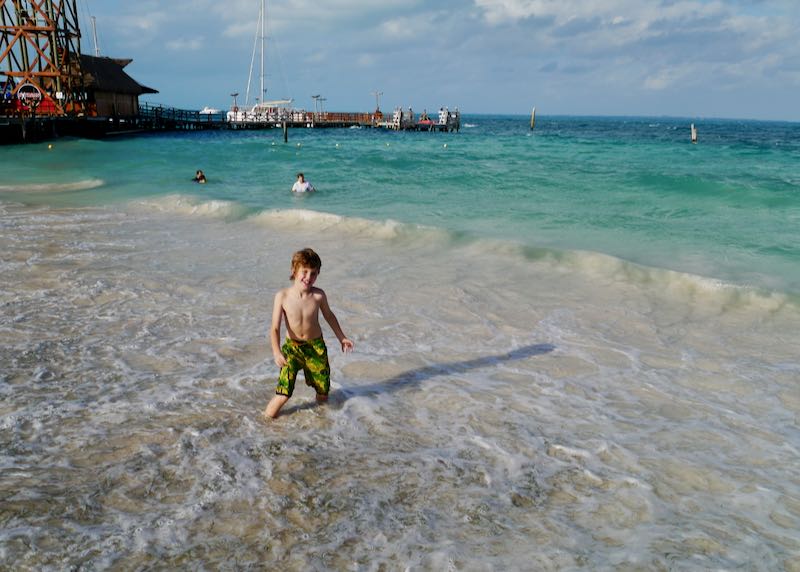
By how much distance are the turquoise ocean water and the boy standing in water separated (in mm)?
350

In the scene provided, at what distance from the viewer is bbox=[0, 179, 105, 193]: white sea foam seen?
58.2 feet

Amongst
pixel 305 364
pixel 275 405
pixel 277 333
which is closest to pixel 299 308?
pixel 277 333

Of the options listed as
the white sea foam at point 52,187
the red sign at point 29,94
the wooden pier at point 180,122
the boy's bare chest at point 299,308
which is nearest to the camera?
the boy's bare chest at point 299,308

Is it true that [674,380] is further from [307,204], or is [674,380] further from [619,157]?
[619,157]

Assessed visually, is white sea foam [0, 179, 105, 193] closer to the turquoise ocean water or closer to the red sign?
the turquoise ocean water

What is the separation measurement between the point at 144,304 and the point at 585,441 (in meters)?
5.24

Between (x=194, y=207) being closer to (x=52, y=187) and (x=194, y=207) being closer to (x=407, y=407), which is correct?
(x=52, y=187)

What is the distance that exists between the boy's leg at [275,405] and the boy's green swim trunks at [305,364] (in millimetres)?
58

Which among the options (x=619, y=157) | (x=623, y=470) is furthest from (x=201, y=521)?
(x=619, y=157)

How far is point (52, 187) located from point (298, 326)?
17.6 metres

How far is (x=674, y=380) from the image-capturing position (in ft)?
18.6

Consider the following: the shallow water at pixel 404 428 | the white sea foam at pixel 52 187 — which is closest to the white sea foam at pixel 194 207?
the white sea foam at pixel 52 187

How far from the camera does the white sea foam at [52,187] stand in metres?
17.7

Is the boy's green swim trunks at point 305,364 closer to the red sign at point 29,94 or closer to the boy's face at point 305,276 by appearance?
the boy's face at point 305,276
